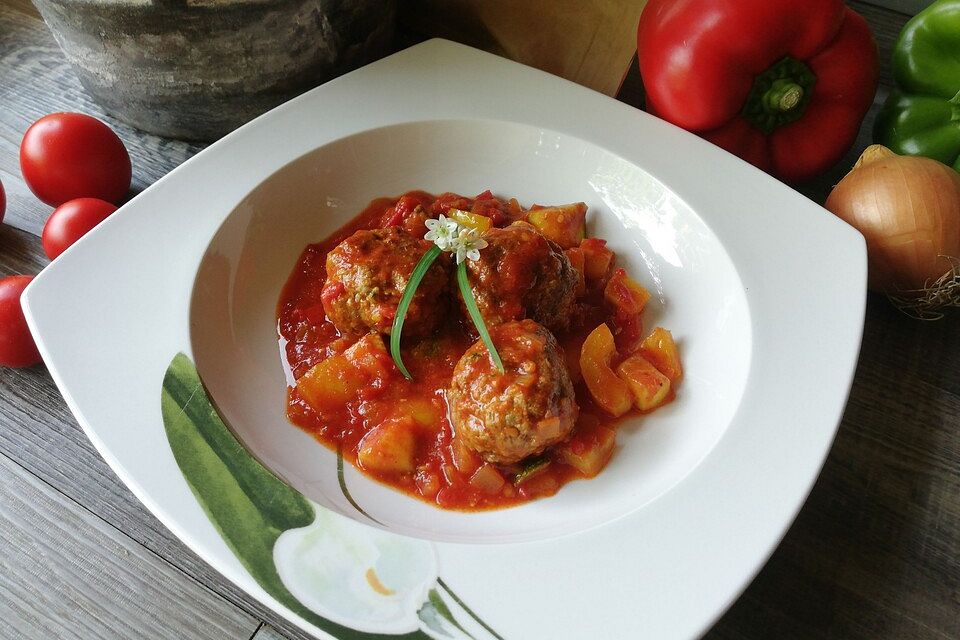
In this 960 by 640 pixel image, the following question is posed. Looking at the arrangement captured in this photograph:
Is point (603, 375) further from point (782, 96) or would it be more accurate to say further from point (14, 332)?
point (14, 332)

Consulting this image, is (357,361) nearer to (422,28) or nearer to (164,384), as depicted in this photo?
(164,384)

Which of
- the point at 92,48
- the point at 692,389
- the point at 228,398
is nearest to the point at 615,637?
the point at 692,389

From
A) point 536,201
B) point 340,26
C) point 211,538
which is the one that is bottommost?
point 211,538

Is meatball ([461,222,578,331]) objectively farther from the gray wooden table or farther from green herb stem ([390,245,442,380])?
the gray wooden table

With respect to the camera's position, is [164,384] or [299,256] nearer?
[164,384]

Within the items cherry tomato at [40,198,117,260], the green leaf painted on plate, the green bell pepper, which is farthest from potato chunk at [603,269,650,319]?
cherry tomato at [40,198,117,260]

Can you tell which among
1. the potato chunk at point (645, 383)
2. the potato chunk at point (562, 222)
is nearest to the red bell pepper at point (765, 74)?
the potato chunk at point (562, 222)

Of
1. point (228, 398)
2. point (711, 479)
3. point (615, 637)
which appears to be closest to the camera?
point (615, 637)

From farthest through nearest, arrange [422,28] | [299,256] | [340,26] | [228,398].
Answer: [422,28] < [340,26] < [299,256] < [228,398]

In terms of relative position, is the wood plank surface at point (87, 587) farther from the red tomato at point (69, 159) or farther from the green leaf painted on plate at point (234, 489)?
the red tomato at point (69, 159)
